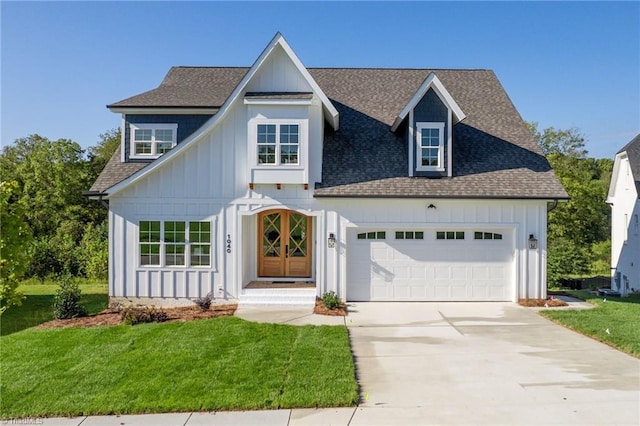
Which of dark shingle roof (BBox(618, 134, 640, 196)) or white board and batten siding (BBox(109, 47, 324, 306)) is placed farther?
dark shingle roof (BBox(618, 134, 640, 196))

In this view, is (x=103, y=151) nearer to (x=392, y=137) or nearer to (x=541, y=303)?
(x=392, y=137)

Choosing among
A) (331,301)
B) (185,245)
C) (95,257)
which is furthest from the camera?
(95,257)

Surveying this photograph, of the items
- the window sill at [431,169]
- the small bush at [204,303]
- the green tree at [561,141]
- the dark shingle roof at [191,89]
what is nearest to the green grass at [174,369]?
the small bush at [204,303]

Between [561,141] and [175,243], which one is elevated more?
[561,141]

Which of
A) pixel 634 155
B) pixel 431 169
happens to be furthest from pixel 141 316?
pixel 634 155

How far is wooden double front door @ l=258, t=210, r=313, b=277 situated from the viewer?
551 inches

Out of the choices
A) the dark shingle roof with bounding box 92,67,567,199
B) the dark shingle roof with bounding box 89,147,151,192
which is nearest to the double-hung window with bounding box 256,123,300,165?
the dark shingle roof with bounding box 92,67,567,199

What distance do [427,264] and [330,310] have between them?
3.59 meters

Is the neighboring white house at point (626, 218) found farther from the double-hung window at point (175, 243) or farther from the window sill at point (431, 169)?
the double-hung window at point (175, 243)

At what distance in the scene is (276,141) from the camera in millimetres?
12328

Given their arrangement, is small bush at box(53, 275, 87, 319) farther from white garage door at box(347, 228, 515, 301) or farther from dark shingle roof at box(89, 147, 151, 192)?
white garage door at box(347, 228, 515, 301)

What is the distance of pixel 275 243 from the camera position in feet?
46.2

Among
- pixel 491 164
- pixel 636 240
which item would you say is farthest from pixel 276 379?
pixel 636 240

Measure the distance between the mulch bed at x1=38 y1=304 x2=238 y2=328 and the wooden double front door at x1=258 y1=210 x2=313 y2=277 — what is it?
2.32 meters
